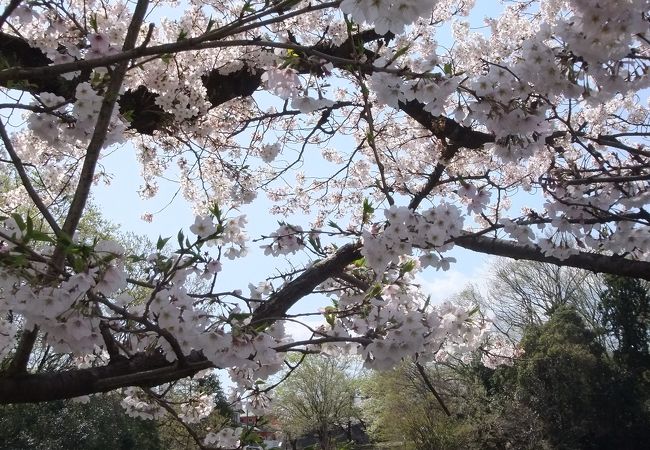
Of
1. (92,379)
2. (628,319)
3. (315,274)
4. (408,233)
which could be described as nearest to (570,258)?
(408,233)

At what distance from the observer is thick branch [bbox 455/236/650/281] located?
7.83ft

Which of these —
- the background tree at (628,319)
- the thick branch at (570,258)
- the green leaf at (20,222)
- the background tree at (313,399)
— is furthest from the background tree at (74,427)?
the background tree at (313,399)

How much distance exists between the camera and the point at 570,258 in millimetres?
2613

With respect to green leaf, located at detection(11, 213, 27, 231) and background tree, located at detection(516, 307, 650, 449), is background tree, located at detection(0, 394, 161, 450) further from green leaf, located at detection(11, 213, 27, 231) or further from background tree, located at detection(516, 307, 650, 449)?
background tree, located at detection(516, 307, 650, 449)

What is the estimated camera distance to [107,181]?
4.89m

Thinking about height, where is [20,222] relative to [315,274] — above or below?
below

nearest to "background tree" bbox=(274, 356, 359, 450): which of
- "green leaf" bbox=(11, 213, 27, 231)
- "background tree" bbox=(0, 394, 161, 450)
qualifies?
"background tree" bbox=(0, 394, 161, 450)

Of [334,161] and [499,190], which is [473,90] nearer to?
[499,190]

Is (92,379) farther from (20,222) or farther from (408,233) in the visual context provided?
(408,233)

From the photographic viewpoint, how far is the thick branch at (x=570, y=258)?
2.39 metres

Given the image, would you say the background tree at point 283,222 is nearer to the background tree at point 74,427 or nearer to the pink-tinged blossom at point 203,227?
the pink-tinged blossom at point 203,227

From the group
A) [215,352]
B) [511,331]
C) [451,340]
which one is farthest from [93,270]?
[511,331]

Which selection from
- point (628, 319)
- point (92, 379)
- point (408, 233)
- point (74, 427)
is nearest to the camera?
point (92, 379)

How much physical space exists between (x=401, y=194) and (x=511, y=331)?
16.9 m
